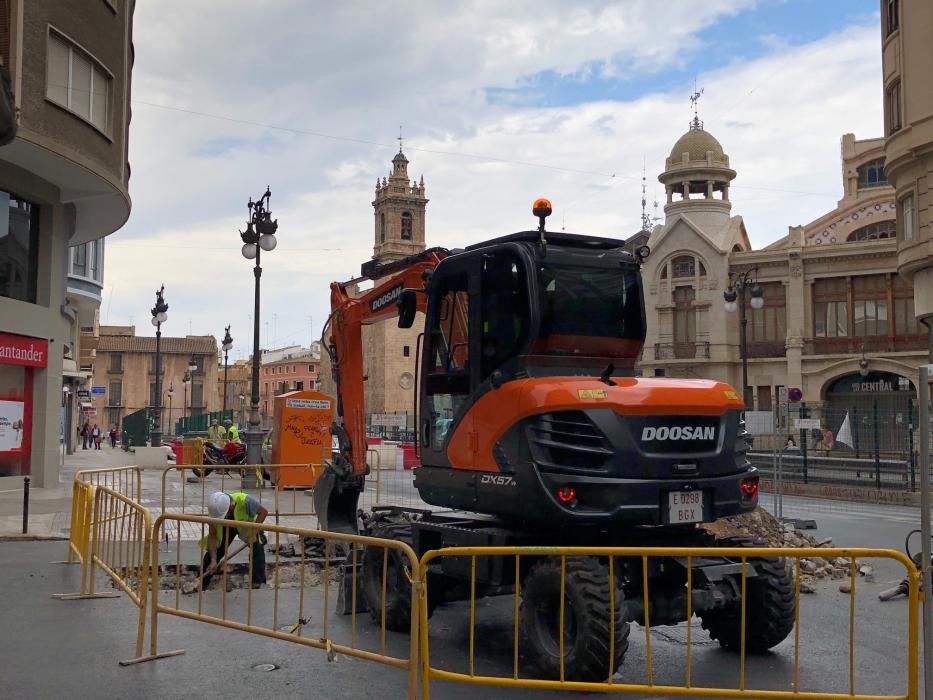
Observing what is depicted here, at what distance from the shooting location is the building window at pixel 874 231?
5128 cm

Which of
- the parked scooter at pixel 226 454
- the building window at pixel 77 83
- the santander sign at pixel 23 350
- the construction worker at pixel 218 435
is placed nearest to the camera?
the building window at pixel 77 83

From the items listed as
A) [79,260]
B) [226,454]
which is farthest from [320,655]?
[79,260]

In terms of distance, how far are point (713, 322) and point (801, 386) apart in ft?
17.3

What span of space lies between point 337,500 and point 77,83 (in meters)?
12.7

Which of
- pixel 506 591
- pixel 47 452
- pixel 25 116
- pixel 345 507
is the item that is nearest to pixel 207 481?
pixel 47 452

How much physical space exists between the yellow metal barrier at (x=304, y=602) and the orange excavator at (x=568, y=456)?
1.21 feet

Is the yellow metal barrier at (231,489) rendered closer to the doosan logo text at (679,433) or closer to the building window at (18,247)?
the building window at (18,247)

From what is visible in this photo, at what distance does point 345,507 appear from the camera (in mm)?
10836

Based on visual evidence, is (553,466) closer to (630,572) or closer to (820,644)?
(630,572)

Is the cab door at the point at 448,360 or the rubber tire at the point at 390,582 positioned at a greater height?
the cab door at the point at 448,360

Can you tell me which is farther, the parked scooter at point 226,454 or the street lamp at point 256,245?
the parked scooter at point 226,454

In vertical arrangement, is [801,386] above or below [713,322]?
below

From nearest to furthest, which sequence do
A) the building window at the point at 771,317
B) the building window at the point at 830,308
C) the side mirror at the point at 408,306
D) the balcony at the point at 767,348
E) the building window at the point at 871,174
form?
1. the side mirror at the point at 408,306
2. the building window at the point at 830,308
3. the balcony at the point at 767,348
4. the building window at the point at 771,317
5. the building window at the point at 871,174

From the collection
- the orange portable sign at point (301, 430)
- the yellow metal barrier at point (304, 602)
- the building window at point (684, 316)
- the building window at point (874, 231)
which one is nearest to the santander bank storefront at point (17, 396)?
the orange portable sign at point (301, 430)
